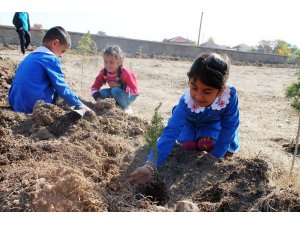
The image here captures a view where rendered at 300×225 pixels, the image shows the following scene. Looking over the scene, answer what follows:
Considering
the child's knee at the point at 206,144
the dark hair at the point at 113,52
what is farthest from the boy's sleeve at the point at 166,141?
the dark hair at the point at 113,52

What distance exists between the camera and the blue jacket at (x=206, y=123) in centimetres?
287

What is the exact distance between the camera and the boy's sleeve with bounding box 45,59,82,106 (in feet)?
13.3

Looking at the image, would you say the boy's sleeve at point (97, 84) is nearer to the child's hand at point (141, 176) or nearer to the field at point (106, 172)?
the field at point (106, 172)

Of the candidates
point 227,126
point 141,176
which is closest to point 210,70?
point 227,126

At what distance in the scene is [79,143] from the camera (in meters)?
2.97

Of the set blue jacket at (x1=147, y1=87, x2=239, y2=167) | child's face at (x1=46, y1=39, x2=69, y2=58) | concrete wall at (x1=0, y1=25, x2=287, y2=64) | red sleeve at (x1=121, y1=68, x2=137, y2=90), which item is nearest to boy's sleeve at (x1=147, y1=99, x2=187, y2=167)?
blue jacket at (x1=147, y1=87, x2=239, y2=167)

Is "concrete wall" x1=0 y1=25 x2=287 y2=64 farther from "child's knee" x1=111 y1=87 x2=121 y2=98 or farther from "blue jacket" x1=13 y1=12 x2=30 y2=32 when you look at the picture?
"child's knee" x1=111 y1=87 x2=121 y2=98

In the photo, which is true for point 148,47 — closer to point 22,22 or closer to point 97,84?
point 22,22

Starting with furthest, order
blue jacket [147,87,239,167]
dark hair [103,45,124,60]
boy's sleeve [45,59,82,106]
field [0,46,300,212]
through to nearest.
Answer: dark hair [103,45,124,60]
boy's sleeve [45,59,82,106]
blue jacket [147,87,239,167]
field [0,46,300,212]

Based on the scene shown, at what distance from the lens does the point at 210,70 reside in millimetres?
2633

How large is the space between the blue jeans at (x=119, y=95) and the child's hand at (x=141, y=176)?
315 centimetres

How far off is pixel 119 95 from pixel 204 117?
2.47 m

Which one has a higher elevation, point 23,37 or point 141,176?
point 23,37

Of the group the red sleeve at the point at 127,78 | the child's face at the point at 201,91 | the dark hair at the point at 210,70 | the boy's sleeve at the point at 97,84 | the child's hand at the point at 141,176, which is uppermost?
the dark hair at the point at 210,70
